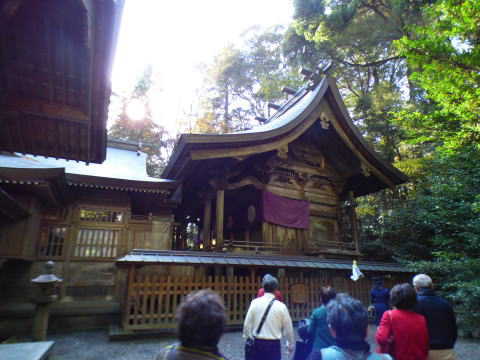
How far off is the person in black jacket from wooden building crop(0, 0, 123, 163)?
371cm

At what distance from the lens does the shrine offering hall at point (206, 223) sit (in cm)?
693

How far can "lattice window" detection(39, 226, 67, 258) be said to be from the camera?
8.10 m

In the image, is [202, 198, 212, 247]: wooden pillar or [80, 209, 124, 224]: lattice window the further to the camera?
[202, 198, 212, 247]: wooden pillar

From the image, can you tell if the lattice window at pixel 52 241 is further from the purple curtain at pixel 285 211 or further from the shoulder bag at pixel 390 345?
the shoulder bag at pixel 390 345

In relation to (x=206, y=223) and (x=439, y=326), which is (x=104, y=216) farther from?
(x=439, y=326)

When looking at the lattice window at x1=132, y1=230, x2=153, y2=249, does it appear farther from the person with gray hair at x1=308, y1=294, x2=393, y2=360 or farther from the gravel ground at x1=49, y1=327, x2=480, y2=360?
the person with gray hair at x1=308, y1=294, x2=393, y2=360

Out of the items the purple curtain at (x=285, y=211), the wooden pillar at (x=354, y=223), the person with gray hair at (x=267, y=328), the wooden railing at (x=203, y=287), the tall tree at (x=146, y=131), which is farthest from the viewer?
the tall tree at (x=146, y=131)

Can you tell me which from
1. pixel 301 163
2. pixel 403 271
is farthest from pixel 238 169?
pixel 403 271

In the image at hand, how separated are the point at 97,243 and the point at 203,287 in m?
3.68

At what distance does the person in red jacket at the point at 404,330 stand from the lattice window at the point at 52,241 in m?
8.31

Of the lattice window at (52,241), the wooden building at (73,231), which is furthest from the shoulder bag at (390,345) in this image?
the lattice window at (52,241)

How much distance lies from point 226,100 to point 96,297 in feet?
71.2

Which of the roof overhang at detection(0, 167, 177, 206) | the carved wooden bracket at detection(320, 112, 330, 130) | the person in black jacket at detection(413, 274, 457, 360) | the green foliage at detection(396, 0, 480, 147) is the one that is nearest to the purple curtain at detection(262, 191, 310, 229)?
the carved wooden bracket at detection(320, 112, 330, 130)

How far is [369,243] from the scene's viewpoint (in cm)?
1395
